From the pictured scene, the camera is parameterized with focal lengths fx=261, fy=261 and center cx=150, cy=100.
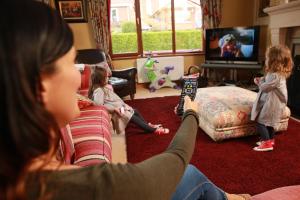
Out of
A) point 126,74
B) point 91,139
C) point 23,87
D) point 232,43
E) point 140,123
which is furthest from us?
point 232,43

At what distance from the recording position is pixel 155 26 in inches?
204

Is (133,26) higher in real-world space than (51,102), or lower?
higher

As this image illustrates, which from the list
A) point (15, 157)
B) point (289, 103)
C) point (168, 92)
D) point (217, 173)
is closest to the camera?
point (15, 157)

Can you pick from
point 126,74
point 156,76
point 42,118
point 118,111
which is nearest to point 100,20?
point 126,74

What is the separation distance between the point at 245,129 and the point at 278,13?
236 cm

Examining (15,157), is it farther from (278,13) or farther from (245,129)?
(278,13)

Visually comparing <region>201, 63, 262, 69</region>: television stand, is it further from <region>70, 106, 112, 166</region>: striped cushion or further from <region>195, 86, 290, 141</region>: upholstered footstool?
<region>70, 106, 112, 166</region>: striped cushion

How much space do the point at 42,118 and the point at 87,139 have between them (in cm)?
120

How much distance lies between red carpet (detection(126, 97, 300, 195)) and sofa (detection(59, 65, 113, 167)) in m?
0.54

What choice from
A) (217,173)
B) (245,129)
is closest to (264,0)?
(245,129)

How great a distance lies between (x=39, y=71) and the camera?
1.49 ft

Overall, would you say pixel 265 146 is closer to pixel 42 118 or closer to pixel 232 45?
pixel 42 118

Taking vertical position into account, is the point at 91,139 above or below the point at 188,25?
below

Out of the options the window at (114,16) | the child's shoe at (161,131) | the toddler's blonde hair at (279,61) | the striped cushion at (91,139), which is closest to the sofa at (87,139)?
the striped cushion at (91,139)
